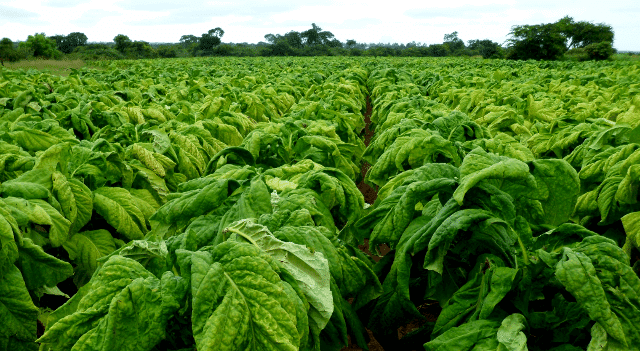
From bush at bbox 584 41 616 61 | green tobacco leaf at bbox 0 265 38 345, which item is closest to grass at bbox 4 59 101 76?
green tobacco leaf at bbox 0 265 38 345

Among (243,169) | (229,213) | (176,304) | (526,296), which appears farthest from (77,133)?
(526,296)

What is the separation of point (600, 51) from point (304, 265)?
4975 cm

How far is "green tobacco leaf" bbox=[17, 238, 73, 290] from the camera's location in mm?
2604

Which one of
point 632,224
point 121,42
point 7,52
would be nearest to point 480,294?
point 632,224

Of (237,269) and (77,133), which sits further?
(77,133)

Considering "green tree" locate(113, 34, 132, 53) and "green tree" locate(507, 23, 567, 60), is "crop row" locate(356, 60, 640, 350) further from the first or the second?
"green tree" locate(113, 34, 132, 53)

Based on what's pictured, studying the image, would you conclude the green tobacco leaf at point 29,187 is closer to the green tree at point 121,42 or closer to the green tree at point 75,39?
the green tree at point 121,42

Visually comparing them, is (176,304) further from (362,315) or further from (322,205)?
(362,315)

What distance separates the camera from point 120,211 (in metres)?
3.33

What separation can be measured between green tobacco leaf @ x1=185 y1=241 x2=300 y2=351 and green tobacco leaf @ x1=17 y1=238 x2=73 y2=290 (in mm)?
1494

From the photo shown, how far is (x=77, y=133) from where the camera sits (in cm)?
575

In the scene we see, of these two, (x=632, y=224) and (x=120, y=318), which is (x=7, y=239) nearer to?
(x=120, y=318)

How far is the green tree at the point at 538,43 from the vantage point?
4519 centimetres

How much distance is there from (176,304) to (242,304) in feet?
0.74
